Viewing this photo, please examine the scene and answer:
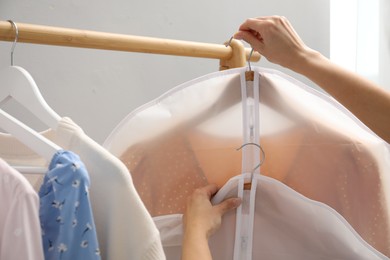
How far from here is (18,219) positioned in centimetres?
49

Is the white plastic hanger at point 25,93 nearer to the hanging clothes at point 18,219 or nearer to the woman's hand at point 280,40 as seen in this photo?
the hanging clothes at point 18,219

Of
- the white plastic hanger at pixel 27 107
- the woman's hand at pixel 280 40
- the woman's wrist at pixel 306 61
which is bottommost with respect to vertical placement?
the white plastic hanger at pixel 27 107

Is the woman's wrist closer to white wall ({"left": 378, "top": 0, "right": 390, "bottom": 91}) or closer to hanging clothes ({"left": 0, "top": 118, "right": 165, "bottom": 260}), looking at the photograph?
hanging clothes ({"left": 0, "top": 118, "right": 165, "bottom": 260})

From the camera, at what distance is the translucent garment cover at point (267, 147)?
0.81 metres

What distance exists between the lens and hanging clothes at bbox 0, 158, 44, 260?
482mm

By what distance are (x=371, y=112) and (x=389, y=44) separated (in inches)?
35.3

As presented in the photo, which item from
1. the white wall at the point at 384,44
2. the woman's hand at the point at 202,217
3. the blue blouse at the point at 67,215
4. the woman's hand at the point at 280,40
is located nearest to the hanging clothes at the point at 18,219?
the blue blouse at the point at 67,215

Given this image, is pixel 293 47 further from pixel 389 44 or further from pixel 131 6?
pixel 389 44

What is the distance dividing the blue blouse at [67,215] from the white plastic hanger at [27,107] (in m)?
0.05

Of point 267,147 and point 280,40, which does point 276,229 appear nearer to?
point 267,147

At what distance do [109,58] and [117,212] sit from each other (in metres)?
0.79

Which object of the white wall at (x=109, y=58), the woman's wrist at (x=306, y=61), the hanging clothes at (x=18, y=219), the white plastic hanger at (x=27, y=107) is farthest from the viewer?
the white wall at (x=109, y=58)

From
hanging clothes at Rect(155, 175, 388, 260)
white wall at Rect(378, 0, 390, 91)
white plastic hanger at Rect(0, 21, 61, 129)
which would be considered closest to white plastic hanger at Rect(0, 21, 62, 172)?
white plastic hanger at Rect(0, 21, 61, 129)

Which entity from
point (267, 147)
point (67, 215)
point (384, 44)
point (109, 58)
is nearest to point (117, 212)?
point (67, 215)
